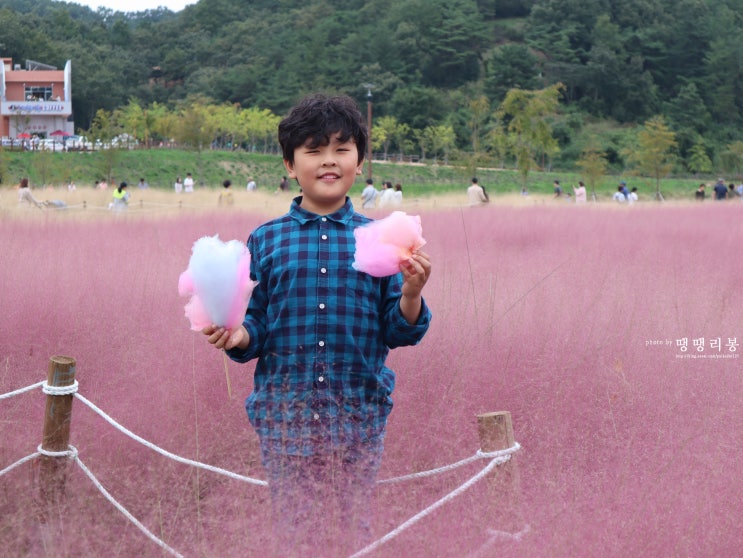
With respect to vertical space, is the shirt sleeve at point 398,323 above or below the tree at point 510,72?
below

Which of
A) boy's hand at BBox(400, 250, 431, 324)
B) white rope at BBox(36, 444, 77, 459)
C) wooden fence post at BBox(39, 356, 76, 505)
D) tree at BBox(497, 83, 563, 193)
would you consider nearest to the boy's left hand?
boy's hand at BBox(400, 250, 431, 324)

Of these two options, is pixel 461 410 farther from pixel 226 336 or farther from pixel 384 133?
pixel 384 133

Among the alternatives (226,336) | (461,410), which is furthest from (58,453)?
(461,410)

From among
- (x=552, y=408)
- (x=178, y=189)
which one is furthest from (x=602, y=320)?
(x=178, y=189)

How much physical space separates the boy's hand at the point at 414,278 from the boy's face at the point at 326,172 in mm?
327

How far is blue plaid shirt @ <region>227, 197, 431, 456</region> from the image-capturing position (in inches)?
91.4

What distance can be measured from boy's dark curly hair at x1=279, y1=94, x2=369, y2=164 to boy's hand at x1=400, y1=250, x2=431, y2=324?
43cm

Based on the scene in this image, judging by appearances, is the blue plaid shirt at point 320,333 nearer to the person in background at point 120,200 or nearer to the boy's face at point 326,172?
the boy's face at point 326,172

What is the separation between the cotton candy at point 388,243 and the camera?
214 centimetres

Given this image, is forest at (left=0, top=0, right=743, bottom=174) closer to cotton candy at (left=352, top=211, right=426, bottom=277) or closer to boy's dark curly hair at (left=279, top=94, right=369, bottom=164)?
boy's dark curly hair at (left=279, top=94, right=369, bottom=164)

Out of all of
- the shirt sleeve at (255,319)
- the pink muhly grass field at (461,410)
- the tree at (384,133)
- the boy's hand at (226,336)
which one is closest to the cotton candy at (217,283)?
the boy's hand at (226,336)

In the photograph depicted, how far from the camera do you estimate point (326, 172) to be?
7.95ft

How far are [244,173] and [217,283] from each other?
Answer: 162 feet

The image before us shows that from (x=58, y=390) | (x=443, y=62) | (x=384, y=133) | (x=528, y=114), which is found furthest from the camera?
(x=443, y=62)
